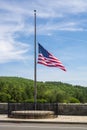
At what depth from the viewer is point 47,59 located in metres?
29.8

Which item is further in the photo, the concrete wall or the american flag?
the concrete wall

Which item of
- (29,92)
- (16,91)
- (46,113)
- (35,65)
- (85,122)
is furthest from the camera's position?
(29,92)

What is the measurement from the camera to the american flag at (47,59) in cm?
2903

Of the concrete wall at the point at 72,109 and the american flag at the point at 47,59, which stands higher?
the american flag at the point at 47,59

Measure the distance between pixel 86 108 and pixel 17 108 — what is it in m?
5.19

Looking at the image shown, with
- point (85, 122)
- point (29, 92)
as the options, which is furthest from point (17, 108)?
point (29, 92)

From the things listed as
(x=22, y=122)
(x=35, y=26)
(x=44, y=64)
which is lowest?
(x=22, y=122)

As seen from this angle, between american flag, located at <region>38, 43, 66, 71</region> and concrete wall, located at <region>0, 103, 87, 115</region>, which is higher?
american flag, located at <region>38, 43, 66, 71</region>

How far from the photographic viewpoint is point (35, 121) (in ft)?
85.3

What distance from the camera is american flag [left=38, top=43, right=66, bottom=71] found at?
2903 centimetres

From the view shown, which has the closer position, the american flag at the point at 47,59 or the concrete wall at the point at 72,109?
the american flag at the point at 47,59

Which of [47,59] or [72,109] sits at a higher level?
[47,59]

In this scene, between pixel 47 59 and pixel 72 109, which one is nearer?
pixel 47 59

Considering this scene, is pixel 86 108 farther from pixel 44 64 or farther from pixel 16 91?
pixel 16 91
